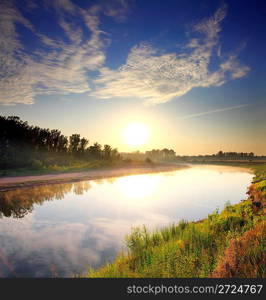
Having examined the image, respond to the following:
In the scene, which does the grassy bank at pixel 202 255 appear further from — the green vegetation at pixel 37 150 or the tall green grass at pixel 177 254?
the green vegetation at pixel 37 150

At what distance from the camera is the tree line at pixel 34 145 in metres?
39.4

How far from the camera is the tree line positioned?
129 ft

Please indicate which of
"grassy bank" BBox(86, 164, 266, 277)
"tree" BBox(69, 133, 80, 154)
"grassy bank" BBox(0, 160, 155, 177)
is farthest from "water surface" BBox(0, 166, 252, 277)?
"tree" BBox(69, 133, 80, 154)

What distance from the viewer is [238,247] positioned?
3865 millimetres

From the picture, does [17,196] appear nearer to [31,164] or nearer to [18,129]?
[31,164]

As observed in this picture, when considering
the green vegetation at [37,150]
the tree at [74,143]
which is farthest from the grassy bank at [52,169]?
the tree at [74,143]

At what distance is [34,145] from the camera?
49.2m

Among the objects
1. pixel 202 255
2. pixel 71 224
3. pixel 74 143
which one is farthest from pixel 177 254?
pixel 74 143

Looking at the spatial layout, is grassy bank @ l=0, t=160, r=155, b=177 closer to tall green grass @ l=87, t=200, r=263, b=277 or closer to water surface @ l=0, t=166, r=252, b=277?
water surface @ l=0, t=166, r=252, b=277

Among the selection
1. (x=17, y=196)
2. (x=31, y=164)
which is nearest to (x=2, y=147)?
(x=31, y=164)

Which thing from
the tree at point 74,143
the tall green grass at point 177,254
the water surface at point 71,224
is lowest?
the water surface at point 71,224

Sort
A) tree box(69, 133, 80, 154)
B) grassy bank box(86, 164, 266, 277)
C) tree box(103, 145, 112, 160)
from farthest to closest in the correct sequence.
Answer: tree box(103, 145, 112, 160)
tree box(69, 133, 80, 154)
grassy bank box(86, 164, 266, 277)

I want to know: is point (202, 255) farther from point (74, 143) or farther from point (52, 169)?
point (74, 143)

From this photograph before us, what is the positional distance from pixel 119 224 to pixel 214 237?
5.22 m
